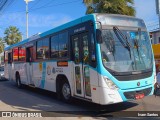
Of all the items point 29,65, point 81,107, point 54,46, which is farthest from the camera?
point 29,65

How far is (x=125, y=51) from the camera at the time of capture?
9.16 meters

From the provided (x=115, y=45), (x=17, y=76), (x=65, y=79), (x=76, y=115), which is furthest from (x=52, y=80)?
(x=17, y=76)

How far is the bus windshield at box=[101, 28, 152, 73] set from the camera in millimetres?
8898

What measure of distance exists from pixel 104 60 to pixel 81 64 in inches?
49.9

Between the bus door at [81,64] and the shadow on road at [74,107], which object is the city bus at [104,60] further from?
the shadow on road at [74,107]

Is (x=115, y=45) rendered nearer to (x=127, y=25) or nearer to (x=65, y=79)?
(x=127, y=25)

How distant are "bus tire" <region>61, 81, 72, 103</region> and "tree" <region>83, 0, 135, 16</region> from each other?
1011cm

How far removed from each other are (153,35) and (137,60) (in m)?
33.0

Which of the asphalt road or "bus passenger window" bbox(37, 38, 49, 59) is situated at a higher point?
"bus passenger window" bbox(37, 38, 49, 59)

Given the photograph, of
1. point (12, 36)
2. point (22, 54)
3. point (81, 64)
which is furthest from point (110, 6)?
point (12, 36)

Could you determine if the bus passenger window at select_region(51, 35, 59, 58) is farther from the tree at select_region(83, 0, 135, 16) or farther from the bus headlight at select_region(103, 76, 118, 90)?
the tree at select_region(83, 0, 135, 16)

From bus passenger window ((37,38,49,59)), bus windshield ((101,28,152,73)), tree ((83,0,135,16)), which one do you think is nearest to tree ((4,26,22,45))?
tree ((83,0,135,16))

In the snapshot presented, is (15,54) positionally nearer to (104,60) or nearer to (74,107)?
(74,107)

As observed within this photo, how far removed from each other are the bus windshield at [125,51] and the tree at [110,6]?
10.8 m
